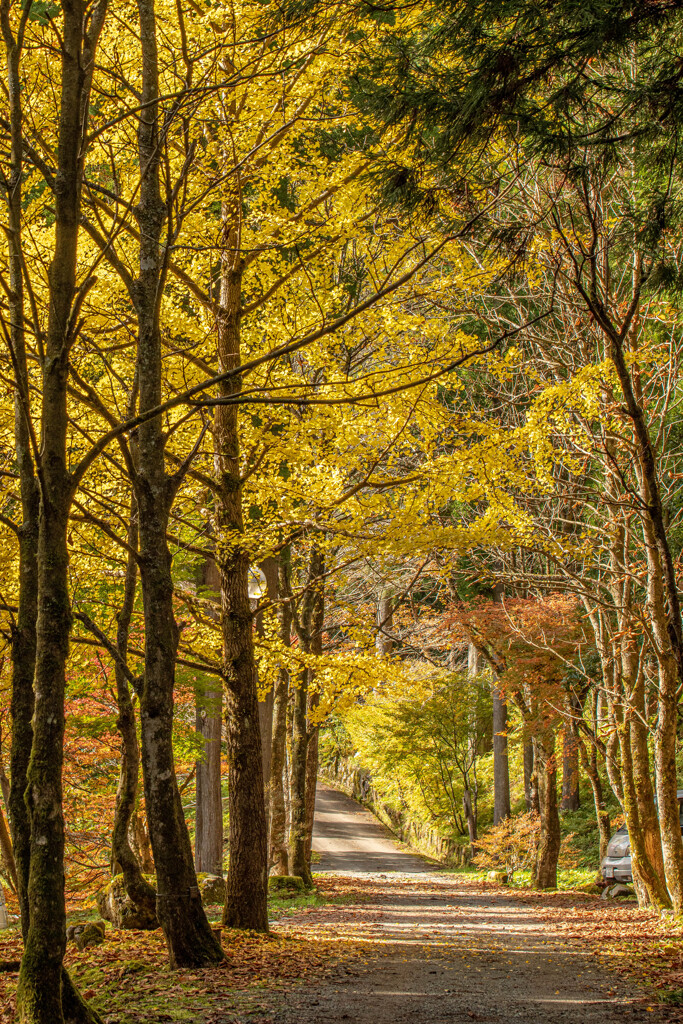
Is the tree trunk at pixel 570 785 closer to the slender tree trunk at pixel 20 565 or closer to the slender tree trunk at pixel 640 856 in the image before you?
the slender tree trunk at pixel 640 856

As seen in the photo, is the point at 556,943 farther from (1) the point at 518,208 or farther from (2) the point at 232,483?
(1) the point at 518,208

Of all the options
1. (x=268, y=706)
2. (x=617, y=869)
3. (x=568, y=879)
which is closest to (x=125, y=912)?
(x=268, y=706)

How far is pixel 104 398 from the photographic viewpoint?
845 cm

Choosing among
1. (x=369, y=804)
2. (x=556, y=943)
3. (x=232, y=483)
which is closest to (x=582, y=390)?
(x=232, y=483)

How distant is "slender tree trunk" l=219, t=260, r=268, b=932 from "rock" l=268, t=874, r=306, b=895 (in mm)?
5193

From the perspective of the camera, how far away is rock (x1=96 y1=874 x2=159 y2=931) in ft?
24.4

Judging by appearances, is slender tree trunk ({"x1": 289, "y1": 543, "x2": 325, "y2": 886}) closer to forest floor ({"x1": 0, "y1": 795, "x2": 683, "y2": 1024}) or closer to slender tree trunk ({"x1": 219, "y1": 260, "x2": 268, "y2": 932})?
forest floor ({"x1": 0, "y1": 795, "x2": 683, "y2": 1024})

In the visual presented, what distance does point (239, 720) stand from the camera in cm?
760

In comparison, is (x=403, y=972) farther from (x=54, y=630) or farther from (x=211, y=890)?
(x=54, y=630)

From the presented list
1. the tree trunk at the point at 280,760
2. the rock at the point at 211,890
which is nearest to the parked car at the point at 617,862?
the tree trunk at the point at 280,760

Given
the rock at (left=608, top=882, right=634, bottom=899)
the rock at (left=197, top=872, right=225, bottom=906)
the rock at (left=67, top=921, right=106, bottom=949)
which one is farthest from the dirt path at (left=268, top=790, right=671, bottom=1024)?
the rock at (left=67, top=921, right=106, bottom=949)

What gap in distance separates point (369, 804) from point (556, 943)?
92.1 ft

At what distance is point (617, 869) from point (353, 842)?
13657mm

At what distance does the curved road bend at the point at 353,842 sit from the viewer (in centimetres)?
2130
